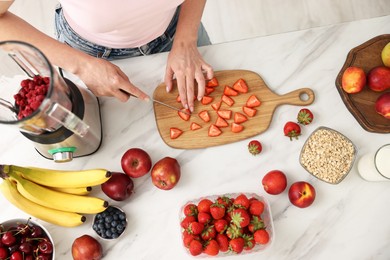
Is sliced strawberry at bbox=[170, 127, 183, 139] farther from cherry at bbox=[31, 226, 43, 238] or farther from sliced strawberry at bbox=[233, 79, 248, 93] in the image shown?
cherry at bbox=[31, 226, 43, 238]

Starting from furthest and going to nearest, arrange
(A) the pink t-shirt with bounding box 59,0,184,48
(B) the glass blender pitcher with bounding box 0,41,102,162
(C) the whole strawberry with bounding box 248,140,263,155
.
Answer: (C) the whole strawberry with bounding box 248,140,263,155 → (A) the pink t-shirt with bounding box 59,0,184,48 → (B) the glass blender pitcher with bounding box 0,41,102,162

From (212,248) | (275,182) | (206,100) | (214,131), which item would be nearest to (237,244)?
(212,248)

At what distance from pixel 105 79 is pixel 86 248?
0.50 m

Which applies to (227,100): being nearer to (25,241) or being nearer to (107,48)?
(107,48)

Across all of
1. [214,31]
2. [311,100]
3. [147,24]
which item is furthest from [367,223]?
[214,31]

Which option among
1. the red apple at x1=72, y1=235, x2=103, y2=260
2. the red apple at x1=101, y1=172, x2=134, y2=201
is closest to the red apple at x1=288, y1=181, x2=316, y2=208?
the red apple at x1=101, y1=172, x2=134, y2=201

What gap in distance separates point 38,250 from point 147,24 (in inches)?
29.3

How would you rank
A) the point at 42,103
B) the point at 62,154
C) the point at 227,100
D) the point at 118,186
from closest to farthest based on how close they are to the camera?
1. the point at 42,103
2. the point at 62,154
3. the point at 118,186
4. the point at 227,100

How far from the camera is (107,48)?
1367 millimetres

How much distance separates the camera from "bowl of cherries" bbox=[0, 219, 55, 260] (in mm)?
1150

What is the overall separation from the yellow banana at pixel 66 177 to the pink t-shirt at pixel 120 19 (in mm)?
420

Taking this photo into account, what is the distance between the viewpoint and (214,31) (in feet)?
7.51

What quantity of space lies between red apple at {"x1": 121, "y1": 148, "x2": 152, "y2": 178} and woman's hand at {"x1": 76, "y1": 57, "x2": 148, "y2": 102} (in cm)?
18

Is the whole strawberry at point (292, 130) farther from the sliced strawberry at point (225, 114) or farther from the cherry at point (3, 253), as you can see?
the cherry at point (3, 253)
